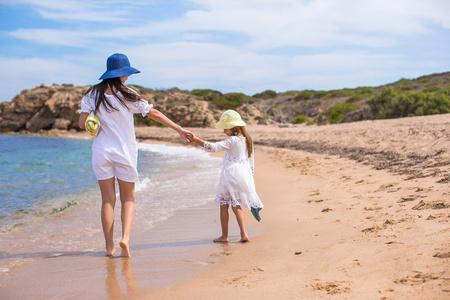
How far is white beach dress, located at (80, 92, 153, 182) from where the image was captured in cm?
367

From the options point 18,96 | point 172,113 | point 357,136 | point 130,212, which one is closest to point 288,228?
point 130,212

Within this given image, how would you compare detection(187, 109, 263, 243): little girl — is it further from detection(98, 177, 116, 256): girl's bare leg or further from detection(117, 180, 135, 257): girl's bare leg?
detection(98, 177, 116, 256): girl's bare leg

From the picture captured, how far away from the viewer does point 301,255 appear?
128 inches

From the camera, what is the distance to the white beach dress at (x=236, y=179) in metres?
4.34

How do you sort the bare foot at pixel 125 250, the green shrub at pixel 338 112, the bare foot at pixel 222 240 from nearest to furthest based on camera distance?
the bare foot at pixel 125 250 < the bare foot at pixel 222 240 < the green shrub at pixel 338 112

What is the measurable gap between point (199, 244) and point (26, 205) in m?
4.15

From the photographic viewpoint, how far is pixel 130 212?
3889 mm

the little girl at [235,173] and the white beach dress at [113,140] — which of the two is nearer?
the white beach dress at [113,140]

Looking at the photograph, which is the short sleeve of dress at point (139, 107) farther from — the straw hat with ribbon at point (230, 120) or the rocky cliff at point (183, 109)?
the rocky cliff at point (183, 109)

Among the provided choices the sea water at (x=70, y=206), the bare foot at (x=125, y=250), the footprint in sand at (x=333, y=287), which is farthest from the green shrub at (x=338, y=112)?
the footprint in sand at (x=333, y=287)

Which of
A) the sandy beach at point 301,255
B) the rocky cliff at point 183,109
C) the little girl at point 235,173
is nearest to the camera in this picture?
the sandy beach at point 301,255

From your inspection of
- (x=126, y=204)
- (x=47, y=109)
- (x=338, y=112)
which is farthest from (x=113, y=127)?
(x=47, y=109)

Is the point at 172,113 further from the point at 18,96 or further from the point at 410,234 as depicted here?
the point at 410,234

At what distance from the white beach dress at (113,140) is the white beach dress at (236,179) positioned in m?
0.92
